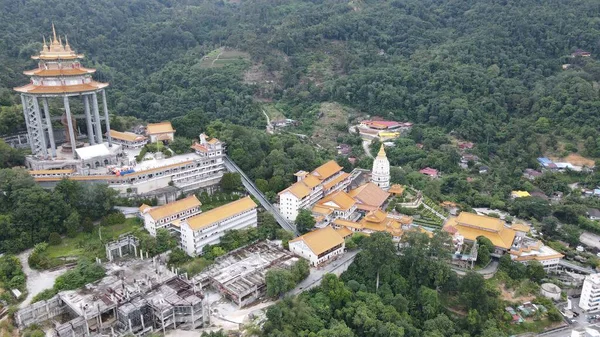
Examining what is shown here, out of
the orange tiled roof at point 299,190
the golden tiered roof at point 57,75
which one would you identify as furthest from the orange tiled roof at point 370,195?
the golden tiered roof at point 57,75

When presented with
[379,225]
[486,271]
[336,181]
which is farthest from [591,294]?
[336,181]

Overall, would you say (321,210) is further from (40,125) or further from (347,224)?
(40,125)

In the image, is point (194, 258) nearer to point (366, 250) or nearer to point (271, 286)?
point (271, 286)

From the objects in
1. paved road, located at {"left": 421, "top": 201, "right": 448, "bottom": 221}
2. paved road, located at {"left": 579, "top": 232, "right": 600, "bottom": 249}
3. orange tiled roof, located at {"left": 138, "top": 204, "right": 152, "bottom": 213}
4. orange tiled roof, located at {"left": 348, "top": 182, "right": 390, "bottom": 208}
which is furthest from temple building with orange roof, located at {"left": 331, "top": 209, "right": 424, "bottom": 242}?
paved road, located at {"left": 579, "top": 232, "right": 600, "bottom": 249}

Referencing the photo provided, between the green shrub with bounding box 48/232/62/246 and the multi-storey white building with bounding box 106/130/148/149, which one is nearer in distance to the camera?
the green shrub with bounding box 48/232/62/246

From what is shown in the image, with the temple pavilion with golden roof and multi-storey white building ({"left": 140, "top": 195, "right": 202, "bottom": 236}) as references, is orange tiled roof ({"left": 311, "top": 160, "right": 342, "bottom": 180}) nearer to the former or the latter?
multi-storey white building ({"left": 140, "top": 195, "right": 202, "bottom": 236})

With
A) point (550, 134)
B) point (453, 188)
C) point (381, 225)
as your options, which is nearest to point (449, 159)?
point (453, 188)

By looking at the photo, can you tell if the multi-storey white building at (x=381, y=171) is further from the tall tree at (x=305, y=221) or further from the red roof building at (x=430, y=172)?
the red roof building at (x=430, y=172)
